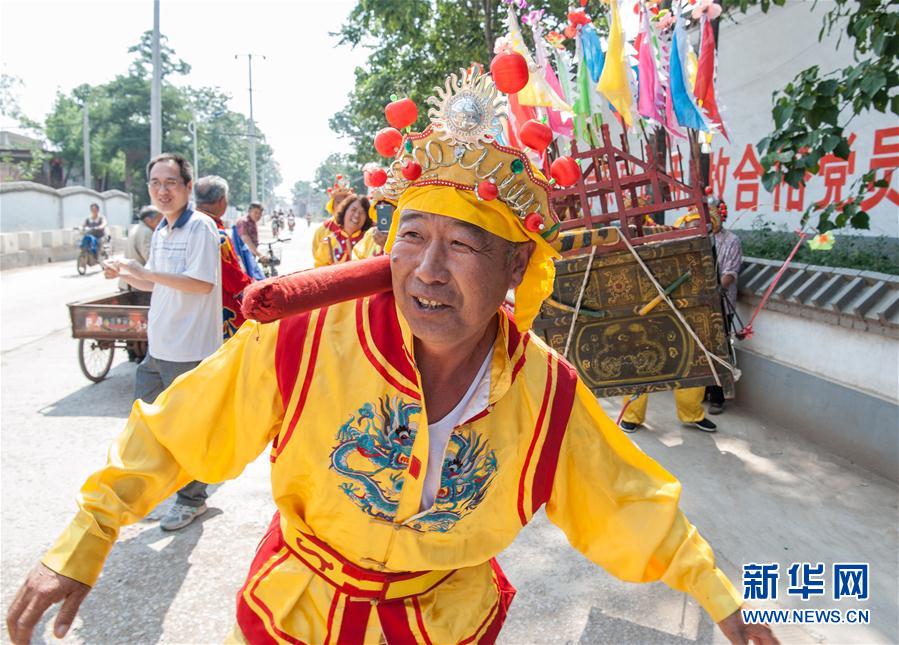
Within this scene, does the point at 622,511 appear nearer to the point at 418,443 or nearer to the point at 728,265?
the point at 418,443

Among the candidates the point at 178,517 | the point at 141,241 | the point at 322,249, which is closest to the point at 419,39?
the point at 322,249

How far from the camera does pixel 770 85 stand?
22.9ft

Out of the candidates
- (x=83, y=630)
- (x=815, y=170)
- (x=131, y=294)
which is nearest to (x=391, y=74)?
(x=131, y=294)

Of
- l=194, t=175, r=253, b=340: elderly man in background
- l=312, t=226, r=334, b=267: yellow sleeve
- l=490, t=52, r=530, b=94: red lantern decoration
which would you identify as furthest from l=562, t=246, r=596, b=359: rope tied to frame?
l=312, t=226, r=334, b=267: yellow sleeve

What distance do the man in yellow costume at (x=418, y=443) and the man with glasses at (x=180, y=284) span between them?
2182 millimetres

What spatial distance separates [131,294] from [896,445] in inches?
268

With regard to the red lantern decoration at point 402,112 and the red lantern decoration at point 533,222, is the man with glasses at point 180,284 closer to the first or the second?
the red lantern decoration at point 402,112

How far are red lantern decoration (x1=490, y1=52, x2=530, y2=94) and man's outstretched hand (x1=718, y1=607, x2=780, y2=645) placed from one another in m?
1.36

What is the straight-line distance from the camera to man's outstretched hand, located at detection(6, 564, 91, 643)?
133cm

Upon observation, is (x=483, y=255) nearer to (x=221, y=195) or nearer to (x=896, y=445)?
(x=221, y=195)

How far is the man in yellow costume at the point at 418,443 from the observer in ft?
5.19

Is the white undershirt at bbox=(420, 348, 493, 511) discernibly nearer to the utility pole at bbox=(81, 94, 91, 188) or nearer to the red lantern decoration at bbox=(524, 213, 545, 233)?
the red lantern decoration at bbox=(524, 213, 545, 233)

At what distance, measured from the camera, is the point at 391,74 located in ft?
36.8

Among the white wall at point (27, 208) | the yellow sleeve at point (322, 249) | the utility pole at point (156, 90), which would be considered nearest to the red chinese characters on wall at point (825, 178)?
the yellow sleeve at point (322, 249)
